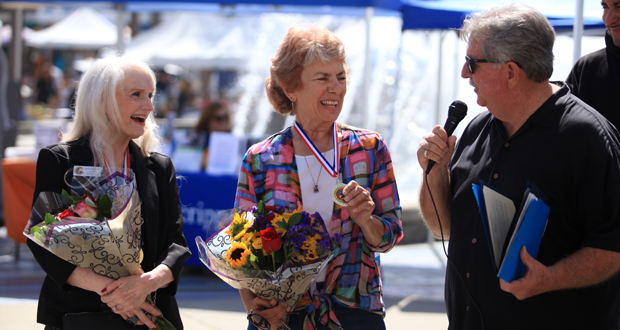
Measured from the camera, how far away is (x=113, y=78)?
253 centimetres

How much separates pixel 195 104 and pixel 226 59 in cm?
1141

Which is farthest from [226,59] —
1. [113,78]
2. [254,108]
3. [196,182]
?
[113,78]

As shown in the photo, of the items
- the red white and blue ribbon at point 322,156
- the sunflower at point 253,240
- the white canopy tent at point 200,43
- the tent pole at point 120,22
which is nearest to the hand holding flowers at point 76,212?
the sunflower at point 253,240

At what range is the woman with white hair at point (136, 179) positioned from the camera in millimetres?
2283

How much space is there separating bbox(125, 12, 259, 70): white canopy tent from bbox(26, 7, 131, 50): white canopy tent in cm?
125

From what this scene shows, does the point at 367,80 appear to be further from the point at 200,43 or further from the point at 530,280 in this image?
the point at 200,43

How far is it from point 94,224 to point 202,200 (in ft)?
12.8

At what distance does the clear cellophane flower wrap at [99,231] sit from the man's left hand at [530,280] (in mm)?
1393

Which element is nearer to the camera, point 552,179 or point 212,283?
point 552,179

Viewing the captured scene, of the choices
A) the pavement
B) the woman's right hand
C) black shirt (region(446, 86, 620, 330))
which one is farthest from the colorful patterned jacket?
the pavement

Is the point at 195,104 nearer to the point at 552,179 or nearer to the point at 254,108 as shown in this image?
the point at 254,108

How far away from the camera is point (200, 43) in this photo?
12586 mm

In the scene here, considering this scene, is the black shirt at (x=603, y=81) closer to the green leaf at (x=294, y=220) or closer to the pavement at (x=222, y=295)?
the green leaf at (x=294, y=220)

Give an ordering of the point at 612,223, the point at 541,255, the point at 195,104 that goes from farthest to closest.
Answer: the point at 195,104 → the point at 541,255 → the point at 612,223
